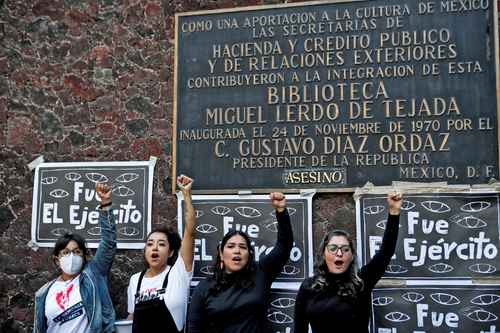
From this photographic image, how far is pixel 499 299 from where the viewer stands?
195 inches

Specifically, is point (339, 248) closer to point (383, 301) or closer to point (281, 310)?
point (383, 301)

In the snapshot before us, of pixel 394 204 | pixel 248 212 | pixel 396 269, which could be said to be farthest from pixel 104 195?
pixel 396 269

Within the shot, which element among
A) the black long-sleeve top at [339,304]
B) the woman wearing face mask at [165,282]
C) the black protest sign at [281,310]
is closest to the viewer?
the black long-sleeve top at [339,304]

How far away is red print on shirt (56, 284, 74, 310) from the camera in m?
5.03

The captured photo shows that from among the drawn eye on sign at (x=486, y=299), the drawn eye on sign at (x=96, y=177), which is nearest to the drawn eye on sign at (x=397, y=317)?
the drawn eye on sign at (x=486, y=299)

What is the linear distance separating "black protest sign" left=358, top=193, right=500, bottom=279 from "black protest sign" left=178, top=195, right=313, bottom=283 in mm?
520

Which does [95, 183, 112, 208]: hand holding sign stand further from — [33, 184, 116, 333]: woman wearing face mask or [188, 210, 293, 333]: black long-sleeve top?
[188, 210, 293, 333]: black long-sleeve top

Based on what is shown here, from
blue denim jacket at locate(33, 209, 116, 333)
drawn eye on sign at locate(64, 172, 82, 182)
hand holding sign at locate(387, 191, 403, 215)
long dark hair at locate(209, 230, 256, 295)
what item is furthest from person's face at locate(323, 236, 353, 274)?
drawn eye on sign at locate(64, 172, 82, 182)

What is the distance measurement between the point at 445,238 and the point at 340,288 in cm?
128

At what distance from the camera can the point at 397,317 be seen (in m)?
5.11

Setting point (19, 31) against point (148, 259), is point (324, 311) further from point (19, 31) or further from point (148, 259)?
point (19, 31)

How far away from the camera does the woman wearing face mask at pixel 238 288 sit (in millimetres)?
4500

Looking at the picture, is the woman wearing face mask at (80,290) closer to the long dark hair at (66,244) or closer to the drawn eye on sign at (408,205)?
the long dark hair at (66,244)

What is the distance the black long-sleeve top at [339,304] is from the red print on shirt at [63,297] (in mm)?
1900
